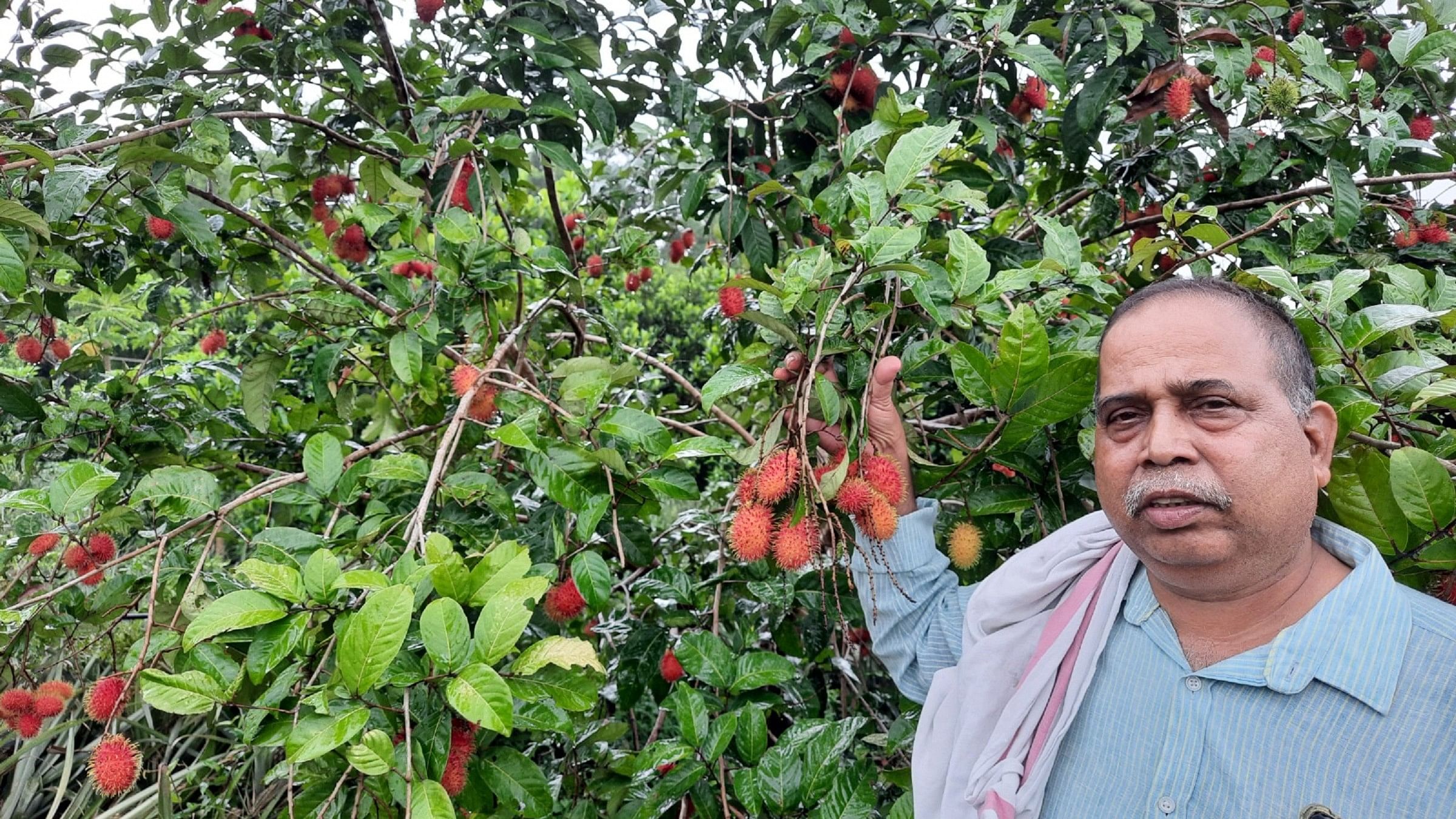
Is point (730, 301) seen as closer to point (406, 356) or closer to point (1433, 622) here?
point (406, 356)

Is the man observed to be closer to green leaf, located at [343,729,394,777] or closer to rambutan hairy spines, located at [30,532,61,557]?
green leaf, located at [343,729,394,777]

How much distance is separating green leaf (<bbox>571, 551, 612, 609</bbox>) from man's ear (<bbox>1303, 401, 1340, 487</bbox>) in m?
0.80

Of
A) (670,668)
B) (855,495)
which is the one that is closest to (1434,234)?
(855,495)

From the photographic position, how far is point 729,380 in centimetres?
107

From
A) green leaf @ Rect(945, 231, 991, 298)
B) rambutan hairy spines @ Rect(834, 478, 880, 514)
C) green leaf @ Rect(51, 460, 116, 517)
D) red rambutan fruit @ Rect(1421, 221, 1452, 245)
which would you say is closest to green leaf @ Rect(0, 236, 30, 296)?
green leaf @ Rect(51, 460, 116, 517)

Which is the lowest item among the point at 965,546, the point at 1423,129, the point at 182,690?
the point at 182,690

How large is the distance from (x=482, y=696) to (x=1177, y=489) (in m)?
0.68

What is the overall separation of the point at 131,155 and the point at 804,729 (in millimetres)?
1275

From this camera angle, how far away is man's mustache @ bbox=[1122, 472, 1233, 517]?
34.2 inches

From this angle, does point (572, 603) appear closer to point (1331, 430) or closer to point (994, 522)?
point (994, 522)

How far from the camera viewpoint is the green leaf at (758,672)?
1.26m

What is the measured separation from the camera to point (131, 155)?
4.53 ft

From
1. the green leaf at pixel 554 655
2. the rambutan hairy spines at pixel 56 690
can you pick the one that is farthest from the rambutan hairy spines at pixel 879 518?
the rambutan hairy spines at pixel 56 690

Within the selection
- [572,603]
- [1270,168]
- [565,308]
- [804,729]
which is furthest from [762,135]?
[804,729]
